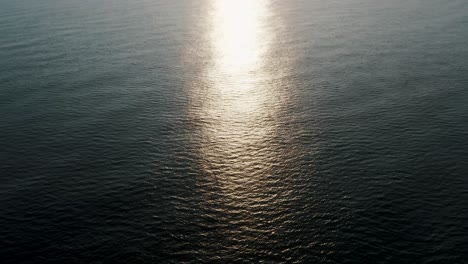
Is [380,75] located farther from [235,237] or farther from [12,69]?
[12,69]

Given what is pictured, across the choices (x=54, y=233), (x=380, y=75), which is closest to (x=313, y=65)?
(x=380, y=75)

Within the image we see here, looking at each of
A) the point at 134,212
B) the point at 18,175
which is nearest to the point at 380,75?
the point at 134,212

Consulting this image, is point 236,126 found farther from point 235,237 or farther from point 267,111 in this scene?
point 235,237

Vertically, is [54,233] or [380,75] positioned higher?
[54,233]

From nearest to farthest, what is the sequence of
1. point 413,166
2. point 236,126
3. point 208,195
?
point 208,195 < point 413,166 < point 236,126

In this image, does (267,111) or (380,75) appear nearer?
(267,111)

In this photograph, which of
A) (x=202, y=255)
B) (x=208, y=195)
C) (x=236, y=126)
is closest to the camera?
Result: (x=202, y=255)
